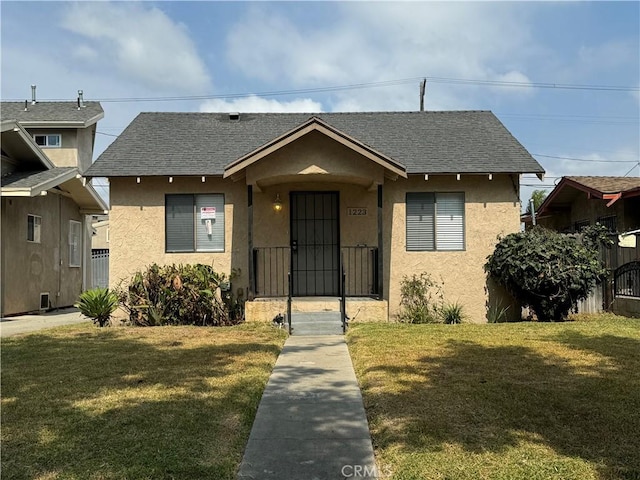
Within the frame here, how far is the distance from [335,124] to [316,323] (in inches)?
243

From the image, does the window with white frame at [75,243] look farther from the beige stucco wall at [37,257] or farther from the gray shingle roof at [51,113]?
the gray shingle roof at [51,113]

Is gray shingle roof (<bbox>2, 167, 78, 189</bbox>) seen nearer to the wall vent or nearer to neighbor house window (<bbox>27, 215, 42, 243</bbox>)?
neighbor house window (<bbox>27, 215, 42, 243</bbox>)

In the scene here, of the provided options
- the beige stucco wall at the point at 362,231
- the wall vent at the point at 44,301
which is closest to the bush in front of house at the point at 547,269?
the beige stucco wall at the point at 362,231

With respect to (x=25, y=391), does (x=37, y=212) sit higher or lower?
higher

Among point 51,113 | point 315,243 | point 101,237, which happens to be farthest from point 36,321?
point 101,237

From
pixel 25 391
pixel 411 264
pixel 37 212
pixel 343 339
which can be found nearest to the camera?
pixel 25 391

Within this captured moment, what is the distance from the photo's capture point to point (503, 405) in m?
5.17

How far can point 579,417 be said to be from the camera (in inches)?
189

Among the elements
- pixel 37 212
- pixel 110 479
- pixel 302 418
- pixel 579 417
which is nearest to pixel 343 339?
pixel 302 418

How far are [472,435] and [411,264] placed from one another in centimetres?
787

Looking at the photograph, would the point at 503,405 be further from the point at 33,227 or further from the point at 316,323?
the point at 33,227

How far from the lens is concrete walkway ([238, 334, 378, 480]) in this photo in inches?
153

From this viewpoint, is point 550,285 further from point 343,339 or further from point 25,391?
point 25,391

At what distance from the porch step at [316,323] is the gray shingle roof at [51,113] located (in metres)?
15.5
